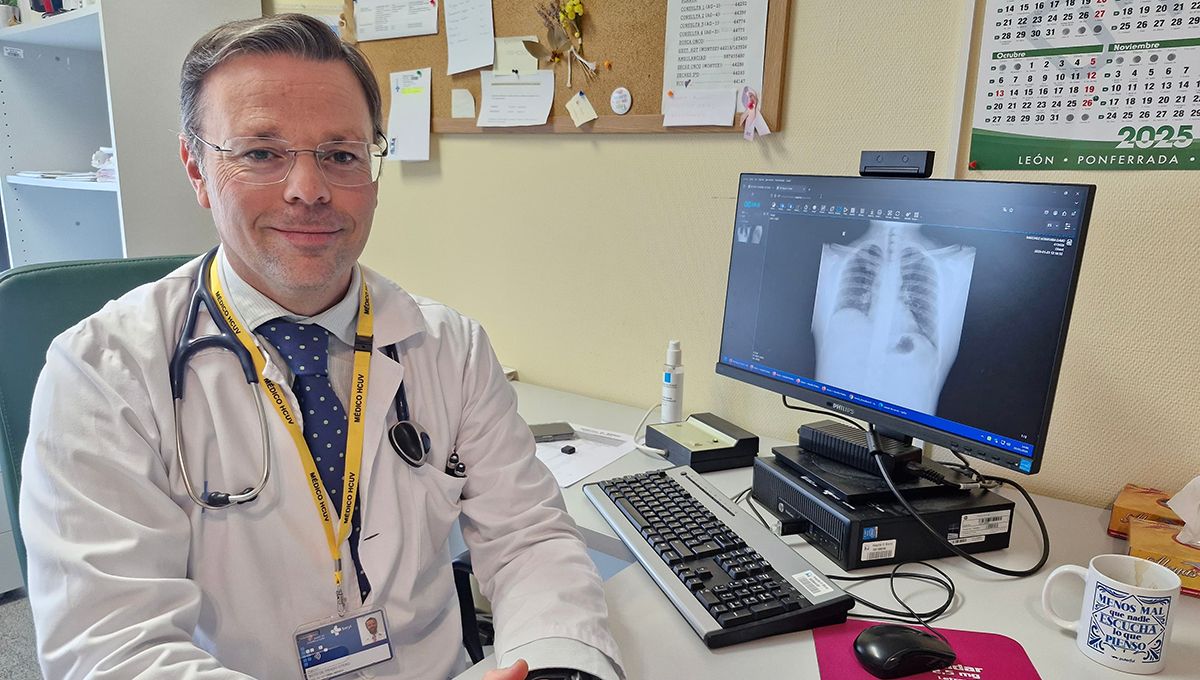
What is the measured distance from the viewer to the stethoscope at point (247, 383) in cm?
93

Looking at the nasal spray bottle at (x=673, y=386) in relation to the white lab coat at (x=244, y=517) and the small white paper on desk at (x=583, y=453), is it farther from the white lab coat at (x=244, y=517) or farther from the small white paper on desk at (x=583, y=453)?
the white lab coat at (x=244, y=517)

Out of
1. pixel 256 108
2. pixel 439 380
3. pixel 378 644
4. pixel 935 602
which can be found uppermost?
pixel 256 108

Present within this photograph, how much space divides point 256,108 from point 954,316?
1.00 meters

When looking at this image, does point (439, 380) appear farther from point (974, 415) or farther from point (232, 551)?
A: point (974, 415)

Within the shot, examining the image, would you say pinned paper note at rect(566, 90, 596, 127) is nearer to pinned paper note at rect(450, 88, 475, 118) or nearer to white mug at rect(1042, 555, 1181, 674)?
pinned paper note at rect(450, 88, 475, 118)

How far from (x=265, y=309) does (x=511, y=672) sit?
0.60m

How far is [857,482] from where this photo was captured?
1.12 meters

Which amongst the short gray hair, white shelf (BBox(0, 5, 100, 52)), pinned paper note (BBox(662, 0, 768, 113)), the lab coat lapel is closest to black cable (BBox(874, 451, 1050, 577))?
the lab coat lapel

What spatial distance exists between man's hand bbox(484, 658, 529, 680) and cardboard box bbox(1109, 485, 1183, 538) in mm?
957

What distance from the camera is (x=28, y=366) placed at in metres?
1.06

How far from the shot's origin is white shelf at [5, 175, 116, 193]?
2.04 meters

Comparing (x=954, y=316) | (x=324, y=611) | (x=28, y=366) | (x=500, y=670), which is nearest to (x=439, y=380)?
(x=324, y=611)

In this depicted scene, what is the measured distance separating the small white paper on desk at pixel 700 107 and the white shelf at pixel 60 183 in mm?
1516

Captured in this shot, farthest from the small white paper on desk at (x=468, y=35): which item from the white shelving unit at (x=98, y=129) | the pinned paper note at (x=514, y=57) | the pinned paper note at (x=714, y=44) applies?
the white shelving unit at (x=98, y=129)
